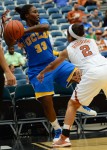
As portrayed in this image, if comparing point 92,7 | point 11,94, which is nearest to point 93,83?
point 11,94

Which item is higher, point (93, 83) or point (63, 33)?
point (93, 83)

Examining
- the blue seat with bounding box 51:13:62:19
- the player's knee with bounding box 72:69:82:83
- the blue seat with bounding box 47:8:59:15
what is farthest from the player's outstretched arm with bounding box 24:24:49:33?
the blue seat with bounding box 47:8:59:15

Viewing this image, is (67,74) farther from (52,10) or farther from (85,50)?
(52,10)

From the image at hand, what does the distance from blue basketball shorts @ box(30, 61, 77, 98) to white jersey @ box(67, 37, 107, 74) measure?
0.41 m

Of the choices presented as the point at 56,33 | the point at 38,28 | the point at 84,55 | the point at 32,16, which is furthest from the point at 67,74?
the point at 56,33

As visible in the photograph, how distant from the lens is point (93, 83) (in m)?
6.10

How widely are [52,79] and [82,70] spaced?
1.87ft

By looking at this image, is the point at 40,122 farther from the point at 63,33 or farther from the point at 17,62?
the point at 63,33

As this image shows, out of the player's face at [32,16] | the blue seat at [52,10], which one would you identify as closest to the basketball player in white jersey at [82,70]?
the player's face at [32,16]

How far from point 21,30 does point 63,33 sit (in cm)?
847

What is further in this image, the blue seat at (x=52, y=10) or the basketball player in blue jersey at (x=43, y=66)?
the blue seat at (x=52, y=10)

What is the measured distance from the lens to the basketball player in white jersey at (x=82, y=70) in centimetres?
612

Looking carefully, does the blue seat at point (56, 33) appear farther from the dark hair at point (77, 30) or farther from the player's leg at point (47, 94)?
the dark hair at point (77, 30)

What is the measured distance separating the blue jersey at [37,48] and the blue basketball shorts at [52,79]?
0.58 ft
